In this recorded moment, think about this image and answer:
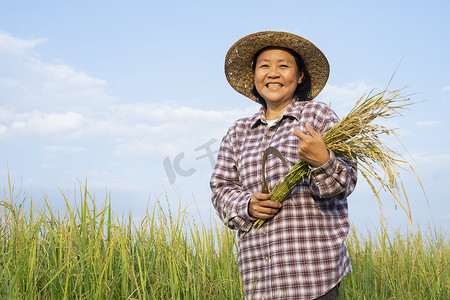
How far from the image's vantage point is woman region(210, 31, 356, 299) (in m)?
2.37

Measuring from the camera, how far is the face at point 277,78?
2775 mm

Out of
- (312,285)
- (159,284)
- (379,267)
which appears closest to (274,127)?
(312,285)

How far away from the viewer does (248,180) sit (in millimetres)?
2701

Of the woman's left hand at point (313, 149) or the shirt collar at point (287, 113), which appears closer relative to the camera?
the woman's left hand at point (313, 149)

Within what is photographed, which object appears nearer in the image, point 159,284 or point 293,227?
point 293,227

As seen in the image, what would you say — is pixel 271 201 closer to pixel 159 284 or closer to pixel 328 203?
pixel 328 203

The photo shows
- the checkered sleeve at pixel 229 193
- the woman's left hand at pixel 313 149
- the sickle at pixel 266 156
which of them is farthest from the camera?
the checkered sleeve at pixel 229 193

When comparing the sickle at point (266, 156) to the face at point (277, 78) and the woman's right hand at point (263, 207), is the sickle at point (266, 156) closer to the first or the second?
the woman's right hand at point (263, 207)

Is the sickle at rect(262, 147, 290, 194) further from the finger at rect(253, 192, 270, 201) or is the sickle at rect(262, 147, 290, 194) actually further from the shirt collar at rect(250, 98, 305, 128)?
the shirt collar at rect(250, 98, 305, 128)

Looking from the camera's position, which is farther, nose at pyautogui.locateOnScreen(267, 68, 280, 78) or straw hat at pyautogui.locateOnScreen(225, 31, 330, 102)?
straw hat at pyautogui.locateOnScreen(225, 31, 330, 102)

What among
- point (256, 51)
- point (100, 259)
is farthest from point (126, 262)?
point (256, 51)

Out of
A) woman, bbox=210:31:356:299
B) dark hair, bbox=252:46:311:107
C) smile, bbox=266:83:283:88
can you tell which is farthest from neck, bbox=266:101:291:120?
dark hair, bbox=252:46:311:107

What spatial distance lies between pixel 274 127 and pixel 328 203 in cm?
58

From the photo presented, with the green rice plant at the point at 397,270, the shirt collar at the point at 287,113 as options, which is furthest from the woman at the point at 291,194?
the green rice plant at the point at 397,270
